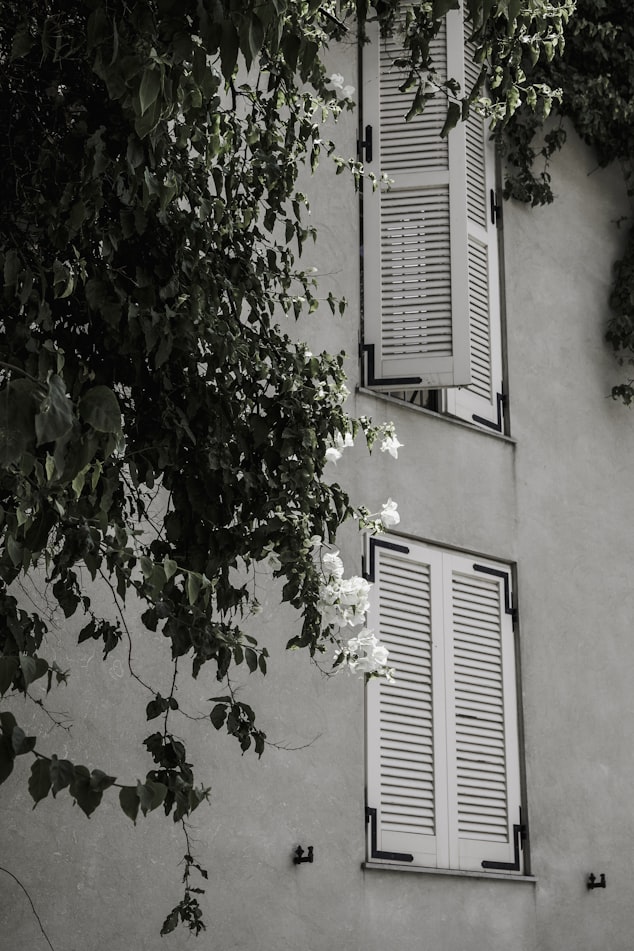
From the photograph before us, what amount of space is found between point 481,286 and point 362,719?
300 centimetres

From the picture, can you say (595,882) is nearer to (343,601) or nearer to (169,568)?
(343,601)

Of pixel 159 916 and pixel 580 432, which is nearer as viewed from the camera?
pixel 159 916

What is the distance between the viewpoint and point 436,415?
25.7 feet

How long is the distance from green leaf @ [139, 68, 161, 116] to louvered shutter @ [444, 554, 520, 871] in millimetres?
5023

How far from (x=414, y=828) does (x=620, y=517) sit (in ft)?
8.89

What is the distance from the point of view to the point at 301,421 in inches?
172

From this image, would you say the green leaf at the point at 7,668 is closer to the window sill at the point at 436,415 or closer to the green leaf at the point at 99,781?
the green leaf at the point at 99,781

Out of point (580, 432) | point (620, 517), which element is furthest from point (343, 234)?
point (620, 517)

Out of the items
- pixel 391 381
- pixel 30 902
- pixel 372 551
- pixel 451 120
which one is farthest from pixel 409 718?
pixel 451 120

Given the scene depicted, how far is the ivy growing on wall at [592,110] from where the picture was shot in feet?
28.8

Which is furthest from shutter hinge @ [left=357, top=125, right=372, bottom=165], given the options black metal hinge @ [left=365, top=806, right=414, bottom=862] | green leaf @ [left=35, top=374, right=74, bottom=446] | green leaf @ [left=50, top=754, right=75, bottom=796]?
green leaf @ [left=35, top=374, right=74, bottom=446]

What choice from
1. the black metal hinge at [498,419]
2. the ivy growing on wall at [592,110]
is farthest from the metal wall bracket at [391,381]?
the ivy growing on wall at [592,110]

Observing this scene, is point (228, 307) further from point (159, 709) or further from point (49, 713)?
point (49, 713)

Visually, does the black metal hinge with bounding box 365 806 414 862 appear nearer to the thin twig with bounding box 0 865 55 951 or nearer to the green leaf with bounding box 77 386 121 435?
the thin twig with bounding box 0 865 55 951
